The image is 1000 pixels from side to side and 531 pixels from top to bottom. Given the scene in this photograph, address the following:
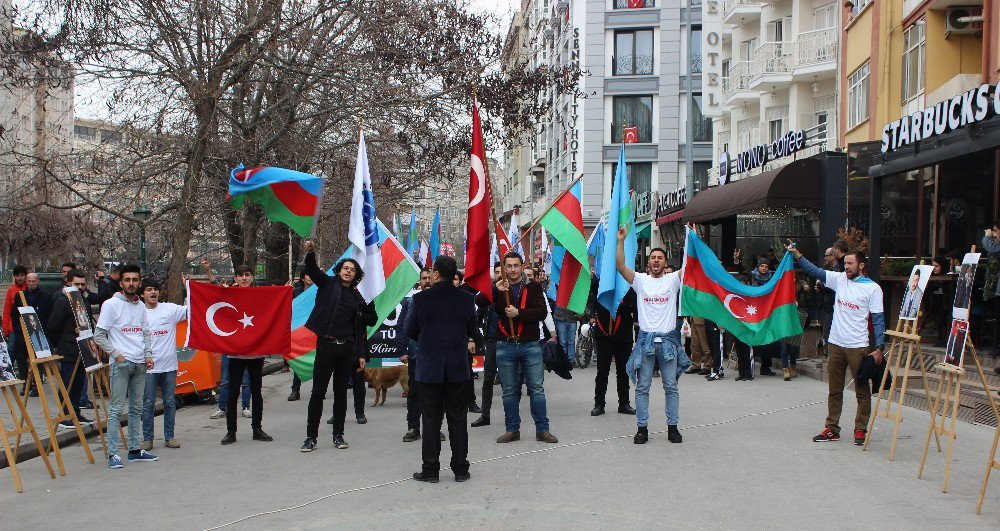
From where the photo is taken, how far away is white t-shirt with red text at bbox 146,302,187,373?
390 inches

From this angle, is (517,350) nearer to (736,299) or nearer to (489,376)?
(489,376)

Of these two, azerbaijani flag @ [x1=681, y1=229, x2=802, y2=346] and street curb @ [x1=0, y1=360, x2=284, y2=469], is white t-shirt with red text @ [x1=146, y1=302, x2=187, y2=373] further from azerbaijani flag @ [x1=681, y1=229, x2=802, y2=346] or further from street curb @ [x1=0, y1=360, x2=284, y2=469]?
azerbaijani flag @ [x1=681, y1=229, x2=802, y2=346]

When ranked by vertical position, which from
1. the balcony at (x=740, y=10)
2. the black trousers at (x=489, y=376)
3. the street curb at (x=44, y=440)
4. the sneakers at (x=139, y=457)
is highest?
the balcony at (x=740, y=10)

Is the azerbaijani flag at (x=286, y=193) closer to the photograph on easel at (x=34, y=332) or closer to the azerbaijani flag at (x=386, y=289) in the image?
the azerbaijani flag at (x=386, y=289)

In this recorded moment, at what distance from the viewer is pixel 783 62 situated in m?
28.9

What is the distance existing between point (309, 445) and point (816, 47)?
22.0 metres

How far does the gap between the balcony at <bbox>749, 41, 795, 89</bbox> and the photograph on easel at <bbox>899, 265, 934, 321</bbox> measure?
20236 millimetres

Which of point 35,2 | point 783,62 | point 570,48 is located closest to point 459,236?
point 570,48

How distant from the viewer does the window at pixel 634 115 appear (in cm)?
4650

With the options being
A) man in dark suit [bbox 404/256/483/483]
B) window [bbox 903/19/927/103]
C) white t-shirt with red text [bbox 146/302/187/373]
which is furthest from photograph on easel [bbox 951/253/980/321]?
window [bbox 903/19/927/103]

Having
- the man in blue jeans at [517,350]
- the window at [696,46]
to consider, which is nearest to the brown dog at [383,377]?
the man in blue jeans at [517,350]

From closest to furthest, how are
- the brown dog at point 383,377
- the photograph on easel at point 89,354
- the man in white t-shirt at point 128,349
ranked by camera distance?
1. the man in white t-shirt at point 128,349
2. the photograph on easel at point 89,354
3. the brown dog at point 383,377

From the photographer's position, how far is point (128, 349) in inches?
378

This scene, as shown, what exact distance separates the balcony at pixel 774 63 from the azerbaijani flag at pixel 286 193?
2082 centimetres
